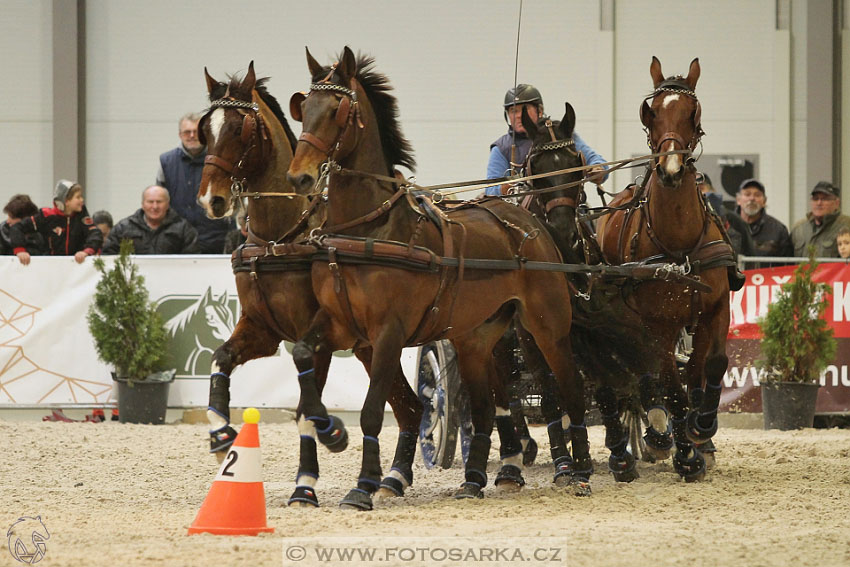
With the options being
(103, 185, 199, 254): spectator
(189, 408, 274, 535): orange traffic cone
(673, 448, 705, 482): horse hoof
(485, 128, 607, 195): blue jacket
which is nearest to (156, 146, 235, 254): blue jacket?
(103, 185, 199, 254): spectator

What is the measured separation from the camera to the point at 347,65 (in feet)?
18.4

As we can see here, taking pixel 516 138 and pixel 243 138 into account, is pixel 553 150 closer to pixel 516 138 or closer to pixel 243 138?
pixel 516 138

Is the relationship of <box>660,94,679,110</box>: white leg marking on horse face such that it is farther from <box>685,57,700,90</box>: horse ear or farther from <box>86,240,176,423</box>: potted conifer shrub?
<box>86,240,176,423</box>: potted conifer shrub

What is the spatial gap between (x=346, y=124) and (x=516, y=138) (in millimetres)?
2381

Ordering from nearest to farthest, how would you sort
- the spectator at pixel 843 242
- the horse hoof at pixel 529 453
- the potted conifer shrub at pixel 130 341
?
the horse hoof at pixel 529 453
the potted conifer shrub at pixel 130 341
the spectator at pixel 843 242

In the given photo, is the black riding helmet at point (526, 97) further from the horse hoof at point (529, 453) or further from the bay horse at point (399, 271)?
the horse hoof at point (529, 453)

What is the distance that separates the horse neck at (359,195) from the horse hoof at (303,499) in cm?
132

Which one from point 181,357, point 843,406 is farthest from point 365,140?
point 843,406

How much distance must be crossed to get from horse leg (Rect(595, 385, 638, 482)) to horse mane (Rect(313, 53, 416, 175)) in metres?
2.14

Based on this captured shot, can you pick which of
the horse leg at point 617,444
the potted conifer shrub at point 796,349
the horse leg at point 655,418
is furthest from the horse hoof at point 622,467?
the potted conifer shrub at point 796,349

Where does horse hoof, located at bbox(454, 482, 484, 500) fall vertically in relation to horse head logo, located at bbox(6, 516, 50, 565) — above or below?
below

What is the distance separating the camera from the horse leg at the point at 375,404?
5.48 meters

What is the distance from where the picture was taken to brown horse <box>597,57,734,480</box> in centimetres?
649

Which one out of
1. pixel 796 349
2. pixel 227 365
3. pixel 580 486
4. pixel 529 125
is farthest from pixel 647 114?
pixel 796 349
